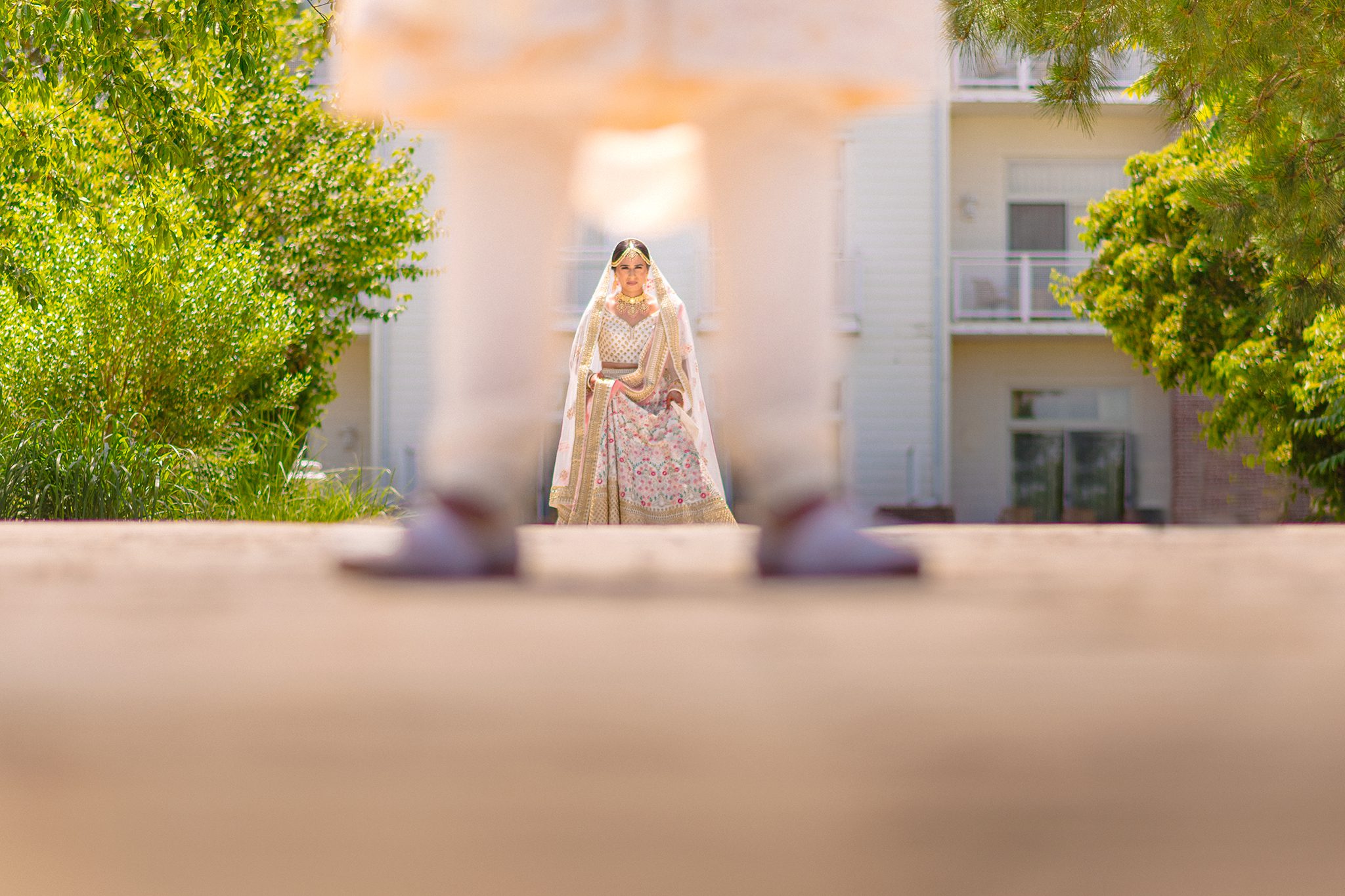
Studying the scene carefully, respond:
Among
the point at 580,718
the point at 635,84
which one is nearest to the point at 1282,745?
the point at 580,718

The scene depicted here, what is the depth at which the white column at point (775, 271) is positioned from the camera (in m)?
1.10

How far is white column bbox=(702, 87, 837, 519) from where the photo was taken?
1.10 meters

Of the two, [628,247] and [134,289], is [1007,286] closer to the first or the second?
[628,247]

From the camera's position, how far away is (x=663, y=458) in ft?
18.5

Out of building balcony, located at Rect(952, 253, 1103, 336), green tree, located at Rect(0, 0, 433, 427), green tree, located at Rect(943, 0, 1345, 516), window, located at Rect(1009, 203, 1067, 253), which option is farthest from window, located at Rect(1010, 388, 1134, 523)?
green tree, located at Rect(943, 0, 1345, 516)

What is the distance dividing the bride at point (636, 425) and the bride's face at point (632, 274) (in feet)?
0.06

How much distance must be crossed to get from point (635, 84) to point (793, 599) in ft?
1.55

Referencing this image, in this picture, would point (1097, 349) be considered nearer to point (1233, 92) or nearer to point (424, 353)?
point (424, 353)

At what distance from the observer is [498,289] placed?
1.09 meters

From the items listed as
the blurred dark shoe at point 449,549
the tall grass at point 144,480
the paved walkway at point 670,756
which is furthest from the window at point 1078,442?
the paved walkway at point 670,756

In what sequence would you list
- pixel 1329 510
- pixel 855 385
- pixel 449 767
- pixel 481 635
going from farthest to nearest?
pixel 855 385, pixel 1329 510, pixel 481 635, pixel 449 767

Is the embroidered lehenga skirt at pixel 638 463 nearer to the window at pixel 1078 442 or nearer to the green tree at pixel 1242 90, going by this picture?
the green tree at pixel 1242 90

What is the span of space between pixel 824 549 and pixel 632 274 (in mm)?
4580

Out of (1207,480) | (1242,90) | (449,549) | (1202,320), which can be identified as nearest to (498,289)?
(449,549)
